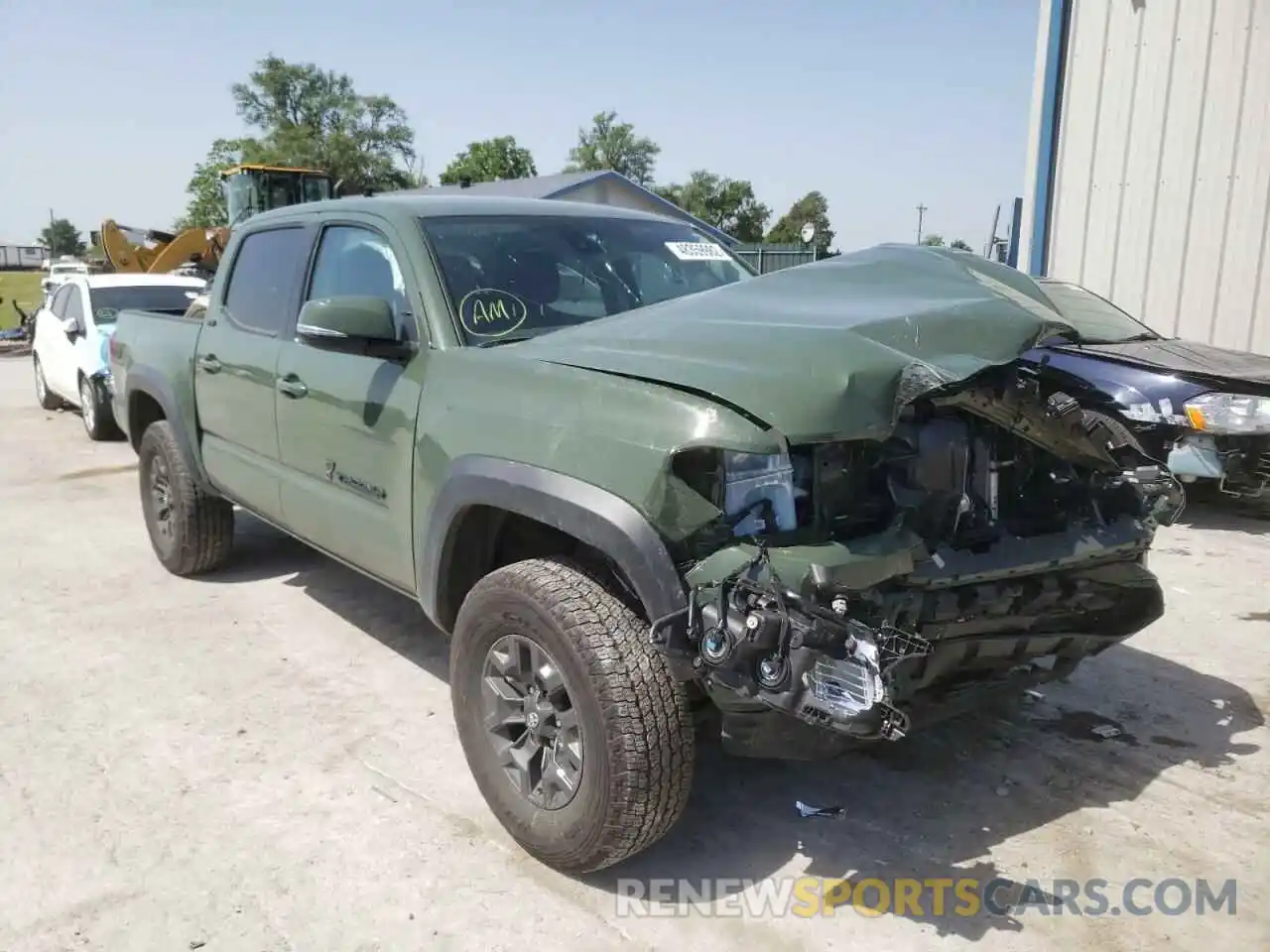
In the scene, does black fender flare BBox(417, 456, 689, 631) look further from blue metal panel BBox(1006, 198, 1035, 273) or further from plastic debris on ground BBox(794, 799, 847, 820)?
blue metal panel BBox(1006, 198, 1035, 273)

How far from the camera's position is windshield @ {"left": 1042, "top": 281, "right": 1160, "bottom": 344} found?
267 inches

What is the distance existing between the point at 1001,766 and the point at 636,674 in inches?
61.9

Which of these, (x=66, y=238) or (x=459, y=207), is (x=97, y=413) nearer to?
(x=459, y=207)

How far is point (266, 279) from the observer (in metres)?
4.52

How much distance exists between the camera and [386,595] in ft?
16.9

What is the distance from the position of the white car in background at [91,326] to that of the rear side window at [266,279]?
550 centimetres

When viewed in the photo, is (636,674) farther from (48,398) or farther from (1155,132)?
(48,398)

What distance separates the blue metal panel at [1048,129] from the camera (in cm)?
948

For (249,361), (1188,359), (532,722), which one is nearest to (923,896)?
(532,722)

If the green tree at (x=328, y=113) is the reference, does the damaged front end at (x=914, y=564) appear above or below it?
below

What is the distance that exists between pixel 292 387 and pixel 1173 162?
8306mm

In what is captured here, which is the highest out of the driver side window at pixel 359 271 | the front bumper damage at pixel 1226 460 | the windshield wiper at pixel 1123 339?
the driver side window at pixel 359 271

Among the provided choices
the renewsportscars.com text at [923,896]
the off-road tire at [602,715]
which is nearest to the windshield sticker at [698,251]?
the off-road tire at [602,715]

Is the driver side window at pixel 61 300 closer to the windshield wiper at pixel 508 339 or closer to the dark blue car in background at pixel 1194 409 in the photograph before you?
the windshield wiper at pixel 508 339
